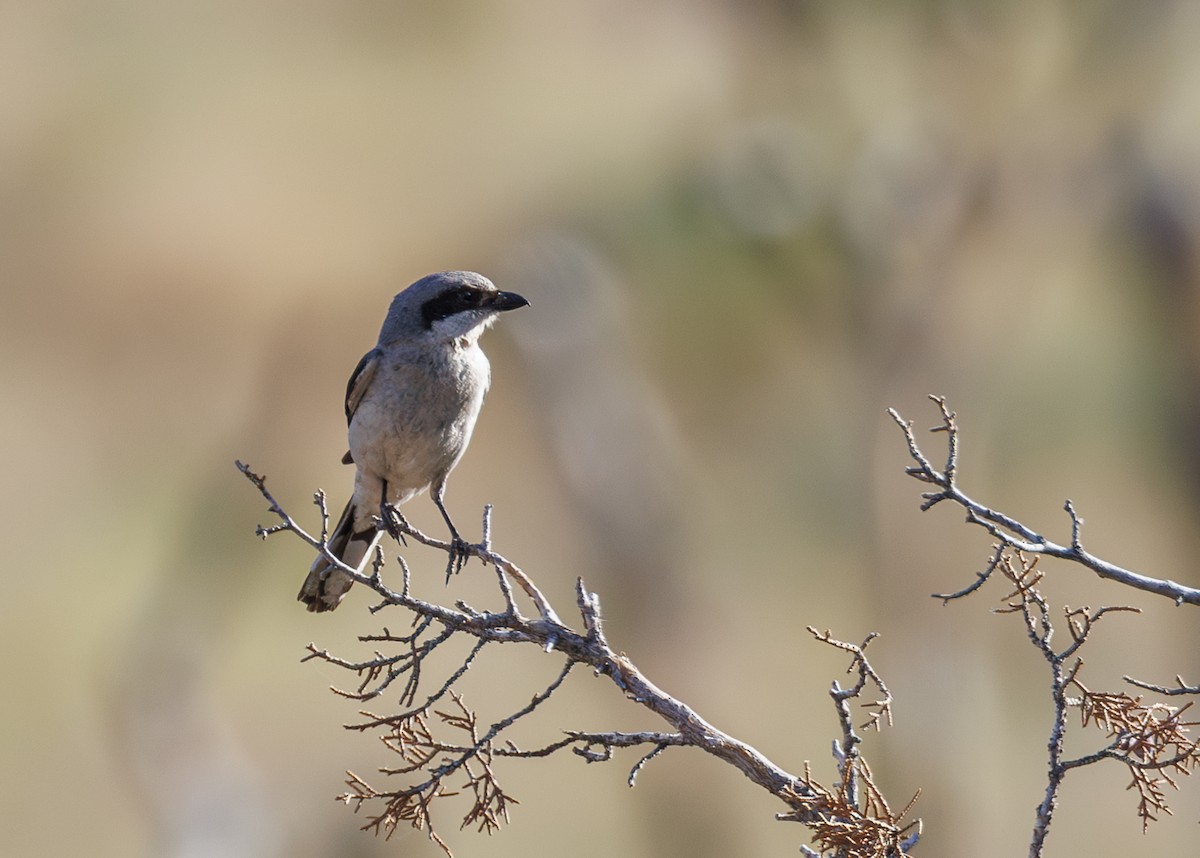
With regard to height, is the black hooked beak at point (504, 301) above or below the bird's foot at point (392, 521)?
above

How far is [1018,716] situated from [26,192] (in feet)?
54.0

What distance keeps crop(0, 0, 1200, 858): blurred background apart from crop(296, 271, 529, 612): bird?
466 cm

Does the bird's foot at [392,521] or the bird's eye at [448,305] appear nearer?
the bird's foot at [392,521]

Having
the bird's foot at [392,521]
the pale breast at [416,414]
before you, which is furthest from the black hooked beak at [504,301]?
the bird's foot at [392,521]

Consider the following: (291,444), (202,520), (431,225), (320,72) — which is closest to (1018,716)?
(291,444)

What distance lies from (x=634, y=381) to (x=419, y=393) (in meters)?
11.3

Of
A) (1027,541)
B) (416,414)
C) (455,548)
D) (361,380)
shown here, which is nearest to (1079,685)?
(1027,541)

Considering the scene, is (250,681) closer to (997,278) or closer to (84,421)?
(84,421)

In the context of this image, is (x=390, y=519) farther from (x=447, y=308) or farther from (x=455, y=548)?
(x=447, y=308)

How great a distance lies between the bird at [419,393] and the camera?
416cm

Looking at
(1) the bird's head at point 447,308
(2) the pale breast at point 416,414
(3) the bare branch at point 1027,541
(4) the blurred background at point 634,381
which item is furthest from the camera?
(4) the blurred background at point 634,381

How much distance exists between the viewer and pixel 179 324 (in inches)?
658

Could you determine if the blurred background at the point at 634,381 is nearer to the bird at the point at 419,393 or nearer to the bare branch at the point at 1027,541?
the bird at the point at 419,393

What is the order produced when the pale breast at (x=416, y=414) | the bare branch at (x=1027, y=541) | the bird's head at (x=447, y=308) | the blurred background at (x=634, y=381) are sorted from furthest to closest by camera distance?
1. the blurred background at (x=634, y=381)
2. the bird's head at (x=447, y=308)
3. the pale breast at (x=416, y=414)
4. the bare branch at (x=1027, y=541)
